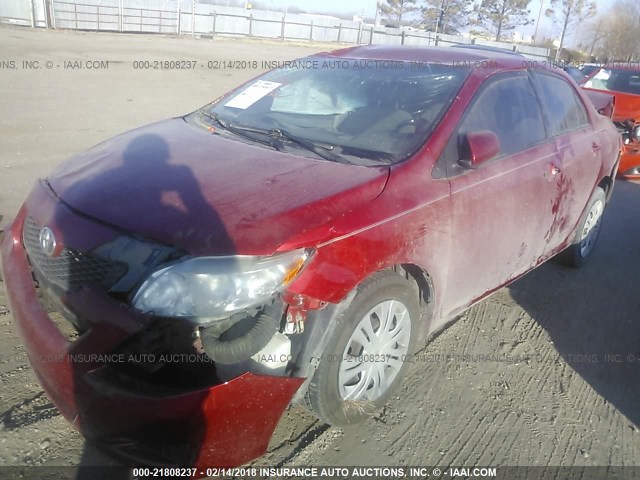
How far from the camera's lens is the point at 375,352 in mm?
2684

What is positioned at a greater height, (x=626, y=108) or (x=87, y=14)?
(x=626, y=108)

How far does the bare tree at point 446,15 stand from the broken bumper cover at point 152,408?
2055 inches

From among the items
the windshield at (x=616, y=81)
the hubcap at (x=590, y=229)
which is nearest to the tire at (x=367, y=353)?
the hubcap at (x=590, y=229)

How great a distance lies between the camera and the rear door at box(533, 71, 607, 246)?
3928mm

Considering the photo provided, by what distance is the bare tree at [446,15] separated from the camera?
50469mm

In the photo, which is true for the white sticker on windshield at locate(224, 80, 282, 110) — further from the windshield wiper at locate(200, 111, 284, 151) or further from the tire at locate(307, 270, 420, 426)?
the tire at locate(307, 270, 420, 426)

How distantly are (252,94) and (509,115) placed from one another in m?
1.62

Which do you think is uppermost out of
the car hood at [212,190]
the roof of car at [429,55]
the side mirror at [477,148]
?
the roof of car at [429,55]

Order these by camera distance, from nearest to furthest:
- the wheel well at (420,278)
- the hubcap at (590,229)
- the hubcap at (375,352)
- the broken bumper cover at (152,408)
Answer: the broken bumper cover at (152,408)
the hubcap at (375,352)
the wheel well at (420,278)
the hubcap at (590,229)

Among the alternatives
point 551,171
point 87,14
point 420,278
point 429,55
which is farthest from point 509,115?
point 87,14

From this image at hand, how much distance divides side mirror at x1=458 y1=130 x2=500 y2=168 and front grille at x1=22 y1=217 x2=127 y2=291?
5.79ft

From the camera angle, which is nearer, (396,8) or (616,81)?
(616,81)

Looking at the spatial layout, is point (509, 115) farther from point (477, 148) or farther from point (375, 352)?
point (375, 352)

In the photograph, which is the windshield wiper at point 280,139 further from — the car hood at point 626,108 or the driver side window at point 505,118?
the car hood at point 626,108
